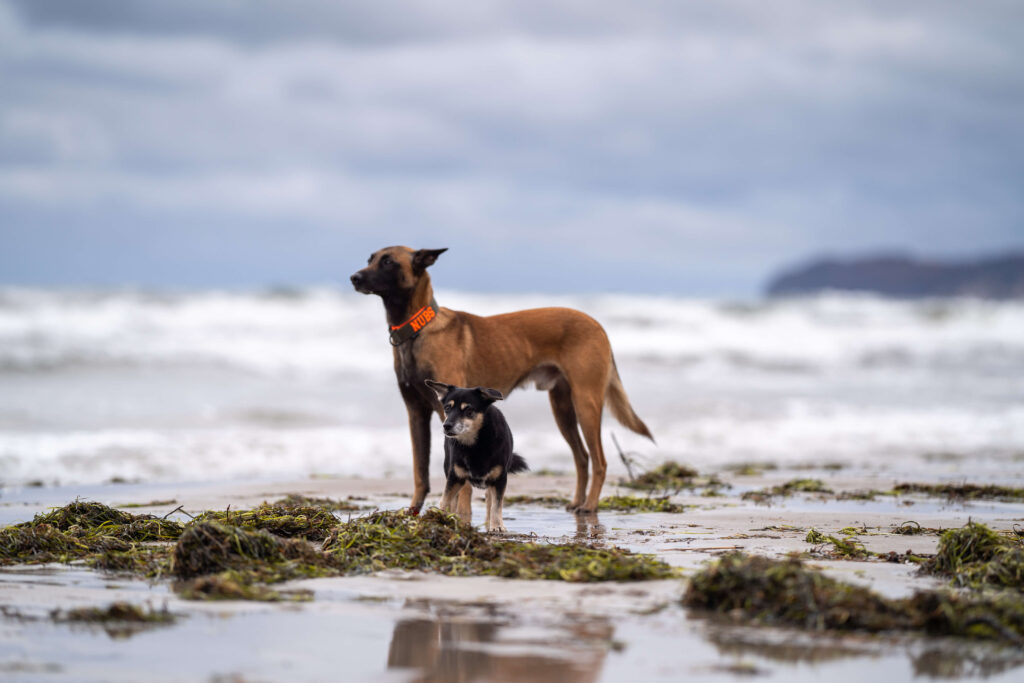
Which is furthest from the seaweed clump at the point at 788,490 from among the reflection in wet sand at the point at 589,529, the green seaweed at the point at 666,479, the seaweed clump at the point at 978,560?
the seaweed clump at the point at 978,560

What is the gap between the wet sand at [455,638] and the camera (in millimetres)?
3482

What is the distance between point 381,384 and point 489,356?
1341 centimetres

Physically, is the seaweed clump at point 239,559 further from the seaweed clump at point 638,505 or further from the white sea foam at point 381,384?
the white sea foam at point 381,384

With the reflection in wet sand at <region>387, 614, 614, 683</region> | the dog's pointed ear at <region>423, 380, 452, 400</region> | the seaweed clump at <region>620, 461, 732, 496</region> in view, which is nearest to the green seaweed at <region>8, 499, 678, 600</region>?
the reflection in wet sand at <region>387, 614, 614, 683</region>

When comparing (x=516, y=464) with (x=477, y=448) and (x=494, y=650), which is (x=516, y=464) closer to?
(x=477, y=448)

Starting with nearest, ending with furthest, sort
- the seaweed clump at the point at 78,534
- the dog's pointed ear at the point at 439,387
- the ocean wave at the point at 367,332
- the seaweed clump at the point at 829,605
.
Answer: the seaweed clump at the point at 829,605, the seaweed clump at the point at 78,534, the dog's pointed ear at the point at 439,387, the ocean wave at the point at 367,332

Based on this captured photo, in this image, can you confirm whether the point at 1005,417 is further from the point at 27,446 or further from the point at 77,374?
the point at 77,374

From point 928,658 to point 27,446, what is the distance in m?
11.0

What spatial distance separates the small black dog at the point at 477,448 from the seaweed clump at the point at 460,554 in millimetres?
634

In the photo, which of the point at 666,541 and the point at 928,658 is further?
the point at 666,541

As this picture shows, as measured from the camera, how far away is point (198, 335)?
81.9 ft

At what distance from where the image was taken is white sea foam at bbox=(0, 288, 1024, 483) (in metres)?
12.8

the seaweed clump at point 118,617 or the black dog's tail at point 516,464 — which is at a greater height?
the black dog's tail at point 516,464

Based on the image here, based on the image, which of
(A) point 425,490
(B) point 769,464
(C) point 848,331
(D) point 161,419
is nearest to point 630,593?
(A) point 425,490
